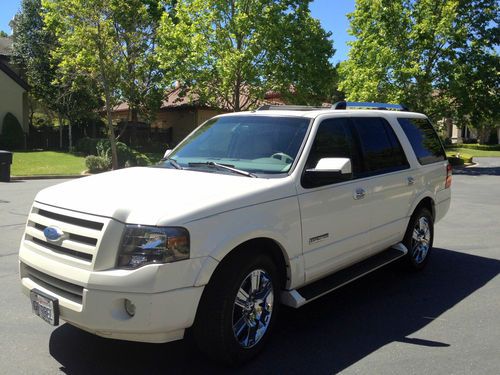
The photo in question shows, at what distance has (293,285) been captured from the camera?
164 inches

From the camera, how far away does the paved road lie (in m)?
3.75

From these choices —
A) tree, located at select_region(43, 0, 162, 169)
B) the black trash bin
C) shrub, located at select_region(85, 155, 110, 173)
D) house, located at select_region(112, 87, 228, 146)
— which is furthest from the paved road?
house, located at select_region(112, 87, 228, 146)

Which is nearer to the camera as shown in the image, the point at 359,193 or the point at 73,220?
the point at 73,220

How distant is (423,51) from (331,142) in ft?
79.1

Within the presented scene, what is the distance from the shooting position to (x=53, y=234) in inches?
140

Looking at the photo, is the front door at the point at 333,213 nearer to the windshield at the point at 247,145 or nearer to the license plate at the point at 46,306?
the windshield at the point at 247,145

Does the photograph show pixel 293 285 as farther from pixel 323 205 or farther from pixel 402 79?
pixel 402 79

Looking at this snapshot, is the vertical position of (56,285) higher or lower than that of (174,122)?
lower

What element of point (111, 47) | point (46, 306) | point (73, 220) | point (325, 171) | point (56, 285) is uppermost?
point (111, 47)

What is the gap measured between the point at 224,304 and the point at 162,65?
925 inches

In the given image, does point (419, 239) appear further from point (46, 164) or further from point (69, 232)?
point (46, 164)

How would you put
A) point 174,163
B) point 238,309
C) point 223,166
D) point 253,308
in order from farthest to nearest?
point 174,163 → point 223,166 → point 253,308 → point 238,309

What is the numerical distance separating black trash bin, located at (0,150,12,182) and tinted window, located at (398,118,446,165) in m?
14.6

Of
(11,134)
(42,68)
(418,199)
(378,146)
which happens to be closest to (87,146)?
(11,134)
